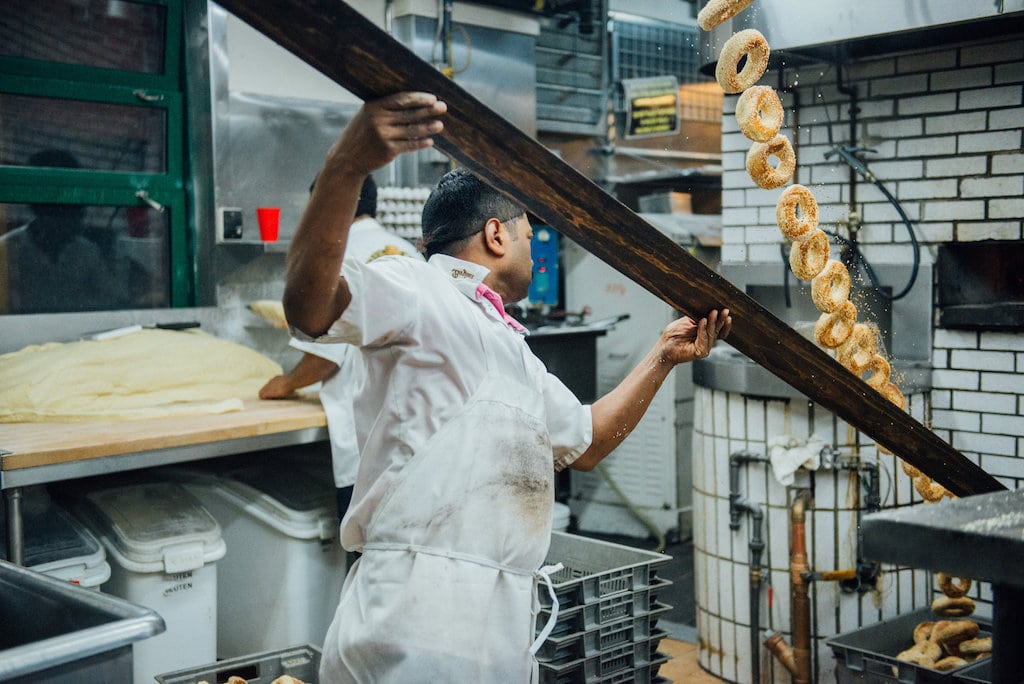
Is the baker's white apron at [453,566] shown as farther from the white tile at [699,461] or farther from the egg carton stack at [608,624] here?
the white tile at [699,461]

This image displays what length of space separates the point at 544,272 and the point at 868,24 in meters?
3.07

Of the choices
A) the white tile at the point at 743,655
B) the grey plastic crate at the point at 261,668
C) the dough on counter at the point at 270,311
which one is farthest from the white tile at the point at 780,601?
the dough on counter at the point at 270,311

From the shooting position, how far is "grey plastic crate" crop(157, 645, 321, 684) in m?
2.80

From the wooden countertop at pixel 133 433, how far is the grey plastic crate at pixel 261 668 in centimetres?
69

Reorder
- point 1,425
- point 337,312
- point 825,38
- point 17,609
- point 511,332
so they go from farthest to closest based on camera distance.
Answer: point 825,38, point 1,425, point 511,332, point 17,609, point 337,312

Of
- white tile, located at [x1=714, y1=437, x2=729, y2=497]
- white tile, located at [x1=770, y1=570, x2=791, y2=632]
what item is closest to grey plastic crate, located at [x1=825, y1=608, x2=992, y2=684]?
white tile, located at [x1=770, y1=570, x2=791, y2=632]

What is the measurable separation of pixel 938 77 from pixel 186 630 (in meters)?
3.46

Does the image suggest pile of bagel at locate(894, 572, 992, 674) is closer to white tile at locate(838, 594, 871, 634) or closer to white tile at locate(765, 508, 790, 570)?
white tile at locate(838, 594, 871, 634)

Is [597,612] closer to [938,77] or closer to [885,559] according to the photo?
[885,559]

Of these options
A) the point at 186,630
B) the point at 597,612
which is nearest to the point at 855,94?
the point at 597,612

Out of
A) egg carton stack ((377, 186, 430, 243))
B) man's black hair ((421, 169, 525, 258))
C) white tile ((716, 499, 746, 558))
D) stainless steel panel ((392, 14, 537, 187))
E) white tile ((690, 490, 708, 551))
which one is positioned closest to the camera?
man's black hair ((421, 169, 525, 258))

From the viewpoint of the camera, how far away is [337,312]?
157cm

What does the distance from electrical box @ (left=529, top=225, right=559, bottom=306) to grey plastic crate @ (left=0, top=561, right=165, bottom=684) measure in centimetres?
463

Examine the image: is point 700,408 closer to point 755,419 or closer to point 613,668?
point 755,419
